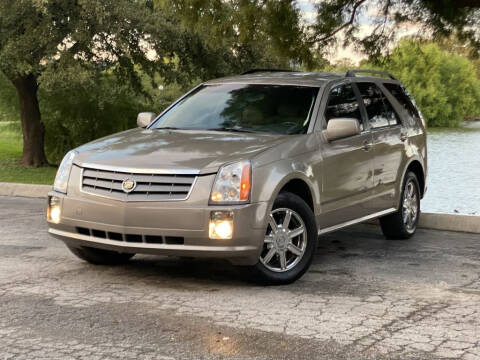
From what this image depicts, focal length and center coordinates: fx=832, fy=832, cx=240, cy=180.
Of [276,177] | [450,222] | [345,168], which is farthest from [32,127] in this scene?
[276,177]

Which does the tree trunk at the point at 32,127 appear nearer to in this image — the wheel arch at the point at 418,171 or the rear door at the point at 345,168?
the wheel arch at the point at 418,171

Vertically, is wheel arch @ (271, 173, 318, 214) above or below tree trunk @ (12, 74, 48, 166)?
above

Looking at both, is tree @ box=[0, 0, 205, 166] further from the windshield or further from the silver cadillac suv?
the silver cadillac suv

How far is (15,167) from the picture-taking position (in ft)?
76.4

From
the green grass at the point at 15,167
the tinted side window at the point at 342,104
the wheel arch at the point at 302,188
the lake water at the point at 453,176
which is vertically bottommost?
the lake water at the point at 453,176

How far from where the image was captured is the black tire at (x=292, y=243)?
6.57 m

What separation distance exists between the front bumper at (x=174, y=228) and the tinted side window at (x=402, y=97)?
141 inches

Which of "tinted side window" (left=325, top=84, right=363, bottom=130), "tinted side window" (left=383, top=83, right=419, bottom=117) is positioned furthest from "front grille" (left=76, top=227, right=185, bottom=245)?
"tinted side window" (left=383, top=83, right=419, bottom=117)

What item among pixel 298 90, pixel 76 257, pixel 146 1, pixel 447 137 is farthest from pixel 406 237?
pixel 447 137

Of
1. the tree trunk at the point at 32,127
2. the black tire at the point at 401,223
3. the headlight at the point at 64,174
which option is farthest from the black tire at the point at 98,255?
the tree trunk at the point at 32,127

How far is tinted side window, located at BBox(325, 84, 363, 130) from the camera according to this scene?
7.79 metres

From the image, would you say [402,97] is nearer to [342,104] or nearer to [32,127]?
[342,104]

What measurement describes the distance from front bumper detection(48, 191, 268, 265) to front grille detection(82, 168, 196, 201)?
2.4 inches

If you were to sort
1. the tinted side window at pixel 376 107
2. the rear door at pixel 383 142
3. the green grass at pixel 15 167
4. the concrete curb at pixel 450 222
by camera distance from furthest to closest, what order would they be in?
the green grass at pixel 15 167 < the concrete curb at pixel 450 222 < the tinted side window at pixel 376 107 < the rear door at pixel 383 142
